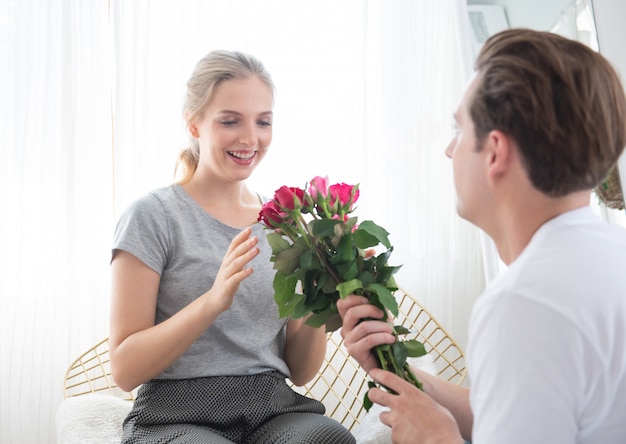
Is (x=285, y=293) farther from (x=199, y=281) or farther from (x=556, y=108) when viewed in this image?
(x=556, y=108)

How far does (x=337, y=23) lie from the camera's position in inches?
128

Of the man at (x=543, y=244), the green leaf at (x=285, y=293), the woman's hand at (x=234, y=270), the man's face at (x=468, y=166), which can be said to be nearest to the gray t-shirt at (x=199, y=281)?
the woman's hand at (x=234, y=270)

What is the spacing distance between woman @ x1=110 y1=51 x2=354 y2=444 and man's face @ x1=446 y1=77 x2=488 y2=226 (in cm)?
51

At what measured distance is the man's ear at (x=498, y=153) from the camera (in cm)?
109

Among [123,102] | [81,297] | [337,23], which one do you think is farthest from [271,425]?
[337,23]

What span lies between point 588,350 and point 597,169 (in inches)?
11.0

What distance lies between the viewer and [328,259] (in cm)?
145

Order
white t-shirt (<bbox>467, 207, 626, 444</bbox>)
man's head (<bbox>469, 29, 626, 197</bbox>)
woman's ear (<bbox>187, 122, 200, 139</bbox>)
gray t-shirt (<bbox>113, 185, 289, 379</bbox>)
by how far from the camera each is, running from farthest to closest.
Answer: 1. woman's ear (<bbox>187, 122, 200, 139</bbox>)
2. gray t-shirt (<bbox>113, 185, 289, 379</bbox>)
3. man's head (<bbox>469, 29, 626, 197</bbox>)
4. white t-shirt (<bbox>467, 207, 626, 444</bbox>)

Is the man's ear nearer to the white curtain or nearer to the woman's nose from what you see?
the woman's nose

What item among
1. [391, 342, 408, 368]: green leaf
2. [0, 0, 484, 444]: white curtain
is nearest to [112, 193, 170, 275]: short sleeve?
[391, 342, 408, 368]: green leaf

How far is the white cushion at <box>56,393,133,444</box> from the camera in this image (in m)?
2.01

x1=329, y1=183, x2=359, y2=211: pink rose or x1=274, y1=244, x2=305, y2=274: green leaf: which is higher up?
x1=329, y1=183, x2=359, y2=211: pink rose

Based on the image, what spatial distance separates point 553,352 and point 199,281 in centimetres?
107

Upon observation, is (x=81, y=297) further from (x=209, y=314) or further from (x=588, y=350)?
(x=588, y=350)
